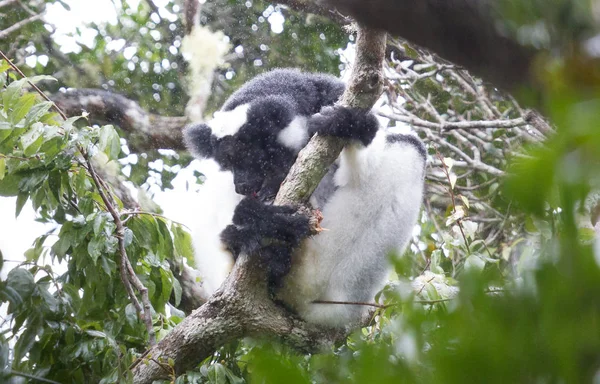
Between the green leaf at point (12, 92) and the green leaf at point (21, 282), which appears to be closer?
the green leaf at point (21, 282)

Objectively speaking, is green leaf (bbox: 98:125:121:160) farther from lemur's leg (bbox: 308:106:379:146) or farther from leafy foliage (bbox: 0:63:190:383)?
lemur's leg (bbox: 308:106:379:146)

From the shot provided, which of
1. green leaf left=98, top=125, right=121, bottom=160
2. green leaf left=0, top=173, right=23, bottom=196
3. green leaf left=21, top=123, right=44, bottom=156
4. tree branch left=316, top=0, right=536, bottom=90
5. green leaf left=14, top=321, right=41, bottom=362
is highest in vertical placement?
green leaf left=98, top=125, right=121, bottom=160

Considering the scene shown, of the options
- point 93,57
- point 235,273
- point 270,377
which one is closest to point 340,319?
point 235,273

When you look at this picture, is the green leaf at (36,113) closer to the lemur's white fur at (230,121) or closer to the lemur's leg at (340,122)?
the lemur's white fur at (230,121)

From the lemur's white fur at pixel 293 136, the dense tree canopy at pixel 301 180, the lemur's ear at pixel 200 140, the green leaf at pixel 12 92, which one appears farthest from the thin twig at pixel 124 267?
the lemur's white fur at pixel 293 136

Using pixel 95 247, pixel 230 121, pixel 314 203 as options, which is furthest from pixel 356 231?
pixel 95 247

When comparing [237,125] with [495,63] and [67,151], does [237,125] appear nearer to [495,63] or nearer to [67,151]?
[67,151]

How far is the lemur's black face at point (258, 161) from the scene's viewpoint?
277 centimetres

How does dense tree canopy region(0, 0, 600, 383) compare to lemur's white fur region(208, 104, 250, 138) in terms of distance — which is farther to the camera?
lemur's white fur region(208, 104, 250, 138)

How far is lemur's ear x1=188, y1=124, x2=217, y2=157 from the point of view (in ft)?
9.97

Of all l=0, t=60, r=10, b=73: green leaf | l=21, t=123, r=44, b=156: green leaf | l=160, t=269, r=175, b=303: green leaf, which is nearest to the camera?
l=21, t=123, r=44, b=156: green leaf

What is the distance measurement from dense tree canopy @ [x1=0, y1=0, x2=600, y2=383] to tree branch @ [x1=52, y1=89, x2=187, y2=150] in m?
0.02

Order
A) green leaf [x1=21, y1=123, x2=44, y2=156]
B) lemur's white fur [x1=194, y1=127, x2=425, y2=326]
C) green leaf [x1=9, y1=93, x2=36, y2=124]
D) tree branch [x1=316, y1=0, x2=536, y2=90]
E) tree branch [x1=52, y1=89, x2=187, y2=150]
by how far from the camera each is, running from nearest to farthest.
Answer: tree branch [x1=316, y1=0, x2=536, y2=90], green leaf [x1=21, y1=123, x2=44, y2=156], green leaf [x1=9, y1=93, x2=36, y2=124], lemur's white fur [x1=194, y1=127, x2=425, y2=326], tree branch [x1=52, y1=89, x2=187, y2=150]

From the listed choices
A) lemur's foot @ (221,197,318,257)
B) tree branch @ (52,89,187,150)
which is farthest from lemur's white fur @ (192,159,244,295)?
tree branch @ (52,89,187,150)
